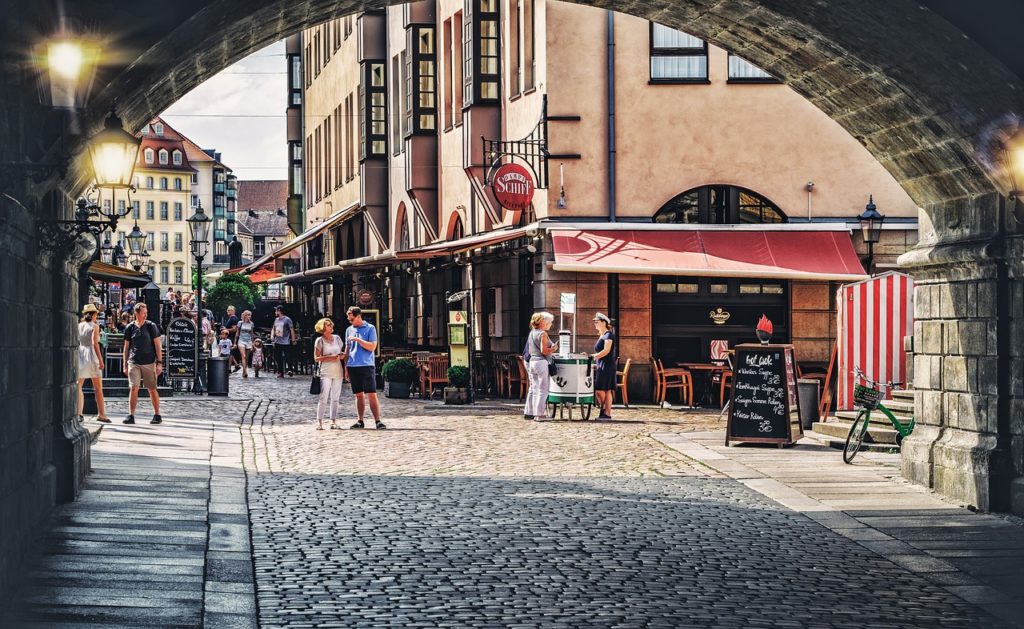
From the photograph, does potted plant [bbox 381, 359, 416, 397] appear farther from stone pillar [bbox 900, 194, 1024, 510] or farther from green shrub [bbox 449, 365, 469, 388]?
stone pillar [bbox 900, 194, 1024, 510]

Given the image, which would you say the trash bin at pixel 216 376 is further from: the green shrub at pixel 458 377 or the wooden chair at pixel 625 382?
the wooden chair at pixel 625 382

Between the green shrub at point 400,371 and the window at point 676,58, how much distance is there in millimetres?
6984

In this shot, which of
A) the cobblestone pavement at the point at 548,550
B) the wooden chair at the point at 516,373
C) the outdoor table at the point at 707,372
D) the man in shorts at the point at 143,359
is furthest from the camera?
the wooden chair at the point at 516,373

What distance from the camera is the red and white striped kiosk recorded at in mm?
18625

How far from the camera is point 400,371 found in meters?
27.6

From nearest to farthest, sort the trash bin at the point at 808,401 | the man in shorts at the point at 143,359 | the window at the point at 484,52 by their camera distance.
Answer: the trash bin at the point at 808,401 → the man in shorts at the point at 143,359 → the window at the point at 484,52

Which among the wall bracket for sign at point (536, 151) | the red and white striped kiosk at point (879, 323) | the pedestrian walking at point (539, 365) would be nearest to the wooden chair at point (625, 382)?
the pedestrian walking at point (539, 365)

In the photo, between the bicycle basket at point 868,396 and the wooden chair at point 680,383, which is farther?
the wooden chair at point 680,383

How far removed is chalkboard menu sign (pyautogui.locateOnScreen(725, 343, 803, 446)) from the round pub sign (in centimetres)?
925

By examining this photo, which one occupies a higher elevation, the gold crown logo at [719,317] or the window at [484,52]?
the window at [484,52]

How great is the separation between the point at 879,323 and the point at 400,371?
36.9 ft

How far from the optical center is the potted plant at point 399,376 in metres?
27.6

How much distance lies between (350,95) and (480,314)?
18383 mm

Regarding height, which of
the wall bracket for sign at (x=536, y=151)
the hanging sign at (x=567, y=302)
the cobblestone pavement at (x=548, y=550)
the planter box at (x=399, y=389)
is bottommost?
the cobblestone pavement at (x=548, y=550)
